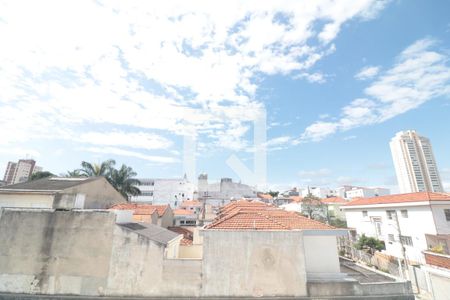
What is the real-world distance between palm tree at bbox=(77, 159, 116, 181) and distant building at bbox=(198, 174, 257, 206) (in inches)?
1053

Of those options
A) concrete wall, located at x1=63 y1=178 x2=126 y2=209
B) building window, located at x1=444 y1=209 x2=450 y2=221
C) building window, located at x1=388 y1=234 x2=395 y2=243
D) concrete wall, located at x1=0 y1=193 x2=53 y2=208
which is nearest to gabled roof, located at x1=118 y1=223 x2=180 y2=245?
concrete wall, located at x1=63 y1=178 x2=126 y2=209

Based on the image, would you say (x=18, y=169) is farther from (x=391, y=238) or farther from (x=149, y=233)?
(x=391, y=238)

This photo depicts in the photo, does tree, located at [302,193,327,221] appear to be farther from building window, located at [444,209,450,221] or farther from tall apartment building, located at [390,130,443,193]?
tall apartment building, located at [390,130,443,193]

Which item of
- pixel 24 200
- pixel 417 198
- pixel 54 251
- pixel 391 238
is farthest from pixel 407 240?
pixel 24 200

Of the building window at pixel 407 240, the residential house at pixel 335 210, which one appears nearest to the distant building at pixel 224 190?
the residential house at pixel 335 210

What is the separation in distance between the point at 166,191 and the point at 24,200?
1794 inches

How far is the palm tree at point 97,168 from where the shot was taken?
31625 millimetres

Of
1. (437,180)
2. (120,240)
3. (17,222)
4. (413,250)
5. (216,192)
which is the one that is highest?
(437,180)

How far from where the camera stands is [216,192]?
57.8m

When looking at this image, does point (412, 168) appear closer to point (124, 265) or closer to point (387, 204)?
point (387, 204)

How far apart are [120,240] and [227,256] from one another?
4.72m

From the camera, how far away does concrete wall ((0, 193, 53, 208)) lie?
1253 centimetres

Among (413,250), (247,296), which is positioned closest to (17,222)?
(247,296)

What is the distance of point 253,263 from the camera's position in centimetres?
920
